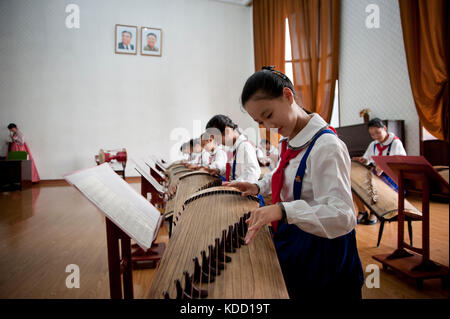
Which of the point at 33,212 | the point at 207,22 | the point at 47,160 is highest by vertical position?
the point at 207,22

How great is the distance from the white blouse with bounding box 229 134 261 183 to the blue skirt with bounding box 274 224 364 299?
4.32ft

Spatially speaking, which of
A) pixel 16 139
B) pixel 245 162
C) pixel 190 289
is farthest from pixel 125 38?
pixel 190 289

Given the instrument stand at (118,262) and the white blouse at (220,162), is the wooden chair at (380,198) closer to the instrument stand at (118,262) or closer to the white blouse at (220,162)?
the white blouse at (220,162)

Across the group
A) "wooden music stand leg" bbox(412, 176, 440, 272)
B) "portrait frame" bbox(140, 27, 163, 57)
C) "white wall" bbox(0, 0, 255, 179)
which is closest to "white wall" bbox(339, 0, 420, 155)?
"wooden music stand leg" bbox(412, 176, 440, 272)

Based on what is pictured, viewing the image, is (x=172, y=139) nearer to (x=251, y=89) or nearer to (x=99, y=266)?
(x=99, y=266)

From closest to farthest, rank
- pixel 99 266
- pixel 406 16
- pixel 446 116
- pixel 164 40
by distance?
pixel 99 266 → pixel 446 116 → pixel 406 16 → pixel 164 40

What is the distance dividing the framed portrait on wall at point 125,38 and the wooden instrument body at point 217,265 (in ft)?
27.7

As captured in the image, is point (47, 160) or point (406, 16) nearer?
point (406, 16)

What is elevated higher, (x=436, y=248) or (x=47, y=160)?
(x=47, y=160)

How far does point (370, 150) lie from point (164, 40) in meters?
7.17

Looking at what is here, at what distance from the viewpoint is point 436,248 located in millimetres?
2318

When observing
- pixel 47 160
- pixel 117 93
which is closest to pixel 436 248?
pixel 117 93

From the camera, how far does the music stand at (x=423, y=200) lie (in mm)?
1658

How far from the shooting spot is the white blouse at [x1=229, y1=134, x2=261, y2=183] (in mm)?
2316
